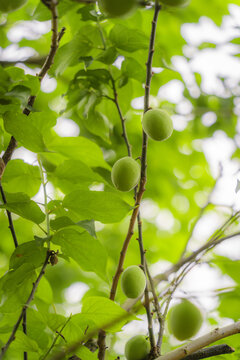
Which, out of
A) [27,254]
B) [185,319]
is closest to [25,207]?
[27,254]

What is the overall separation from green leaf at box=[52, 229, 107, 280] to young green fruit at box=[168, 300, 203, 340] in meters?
0.26

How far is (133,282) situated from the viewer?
118 cm

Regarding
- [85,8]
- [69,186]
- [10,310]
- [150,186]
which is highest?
[85,8]

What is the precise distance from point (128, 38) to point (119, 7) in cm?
69

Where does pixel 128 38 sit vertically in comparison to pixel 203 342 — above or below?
above

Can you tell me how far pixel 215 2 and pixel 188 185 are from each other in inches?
61.1

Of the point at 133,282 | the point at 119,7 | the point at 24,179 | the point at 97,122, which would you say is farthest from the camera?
the point at 97,122

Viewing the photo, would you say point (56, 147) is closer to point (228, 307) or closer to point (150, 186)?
point (228, 307)

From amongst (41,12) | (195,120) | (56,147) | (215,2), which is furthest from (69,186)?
(195,120)

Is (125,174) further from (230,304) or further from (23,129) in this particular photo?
(230,304)

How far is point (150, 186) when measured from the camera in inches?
98.0

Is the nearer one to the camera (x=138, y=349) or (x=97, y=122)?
(x=138, y=349)

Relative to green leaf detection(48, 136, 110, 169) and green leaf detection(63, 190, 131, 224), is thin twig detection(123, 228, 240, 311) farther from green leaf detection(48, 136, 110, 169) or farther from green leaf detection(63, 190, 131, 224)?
green leaf detection(48, 136, 110, 169)

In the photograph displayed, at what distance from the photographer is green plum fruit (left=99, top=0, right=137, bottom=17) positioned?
78 cm
